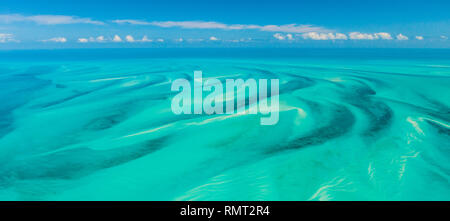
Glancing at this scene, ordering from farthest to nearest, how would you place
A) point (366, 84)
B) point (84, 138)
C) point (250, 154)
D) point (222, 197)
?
1. point (366, 84)
2. point (84, 138)
3. point (250, 154)
4. point (222, 197)

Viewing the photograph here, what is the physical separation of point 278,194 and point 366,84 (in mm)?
13386

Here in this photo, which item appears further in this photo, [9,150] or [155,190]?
[9,150]

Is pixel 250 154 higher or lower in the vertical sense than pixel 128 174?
higher

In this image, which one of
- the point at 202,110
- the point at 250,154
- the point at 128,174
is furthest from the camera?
the point at 202,110

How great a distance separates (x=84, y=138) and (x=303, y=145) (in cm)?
647

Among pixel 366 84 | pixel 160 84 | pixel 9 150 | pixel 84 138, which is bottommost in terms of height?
pixel 9 150

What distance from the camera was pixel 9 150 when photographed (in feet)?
24.0

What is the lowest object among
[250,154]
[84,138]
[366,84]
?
[250,154]
